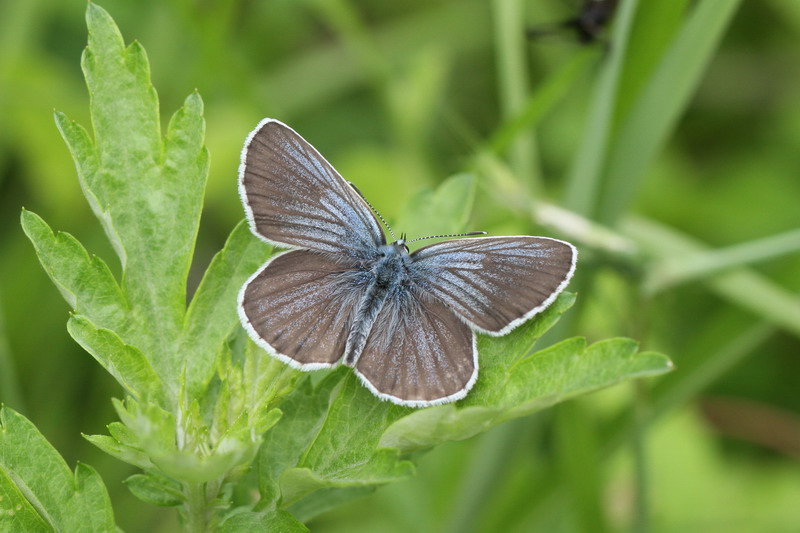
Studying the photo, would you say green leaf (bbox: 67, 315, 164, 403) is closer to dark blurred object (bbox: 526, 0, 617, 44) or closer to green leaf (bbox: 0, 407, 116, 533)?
green leaf (bbox: 0, 407, 116, 533)

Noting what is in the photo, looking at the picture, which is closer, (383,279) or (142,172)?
(142,172)

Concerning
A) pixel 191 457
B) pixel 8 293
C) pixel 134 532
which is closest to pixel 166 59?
pixel 8 293

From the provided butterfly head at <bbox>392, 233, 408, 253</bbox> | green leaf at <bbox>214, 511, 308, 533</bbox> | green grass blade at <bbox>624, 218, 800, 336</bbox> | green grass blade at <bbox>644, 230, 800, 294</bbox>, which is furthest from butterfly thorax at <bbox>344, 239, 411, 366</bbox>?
green grass blade at <bbox>624, 218, 800, 336</bbox>

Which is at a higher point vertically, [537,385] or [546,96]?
[546,96]

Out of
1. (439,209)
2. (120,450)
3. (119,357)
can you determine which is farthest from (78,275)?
(439,209)

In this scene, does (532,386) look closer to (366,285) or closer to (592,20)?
(366,285)

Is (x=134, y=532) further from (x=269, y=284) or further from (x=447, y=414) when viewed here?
(x=447, y=414)

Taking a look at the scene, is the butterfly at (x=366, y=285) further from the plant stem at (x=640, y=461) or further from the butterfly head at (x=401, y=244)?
the plant stem at (x=640, y=461)
